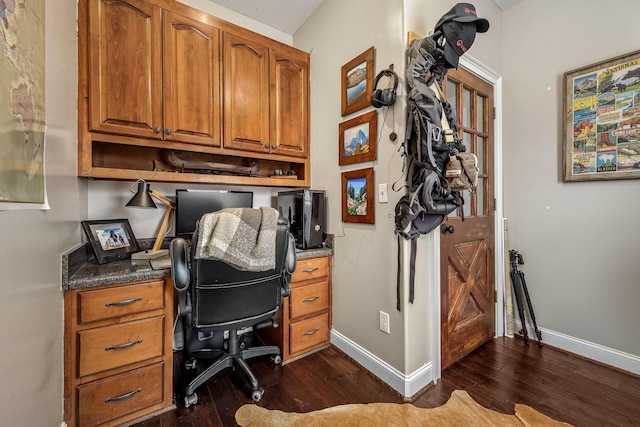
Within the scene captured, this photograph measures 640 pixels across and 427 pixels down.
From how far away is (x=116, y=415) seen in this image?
4.33 ft

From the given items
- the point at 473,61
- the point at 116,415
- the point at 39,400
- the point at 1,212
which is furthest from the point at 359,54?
the point at 116,415

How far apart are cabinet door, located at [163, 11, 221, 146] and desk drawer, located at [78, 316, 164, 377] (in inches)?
47.5

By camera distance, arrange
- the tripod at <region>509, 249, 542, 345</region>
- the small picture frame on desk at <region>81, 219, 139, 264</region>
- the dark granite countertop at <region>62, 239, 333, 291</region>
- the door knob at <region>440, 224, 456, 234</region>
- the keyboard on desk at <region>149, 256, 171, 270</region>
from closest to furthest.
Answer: the dark granite countertop at <region>62, 239, 333, 291</region> → the keyboard on desk at <region>149, 256, 171, 270</region> → the small picture frame on desk at <region>81, 219, 139, 264</region> → the door knob at <region>440, 224, 456, 234</region> → the tripod at <region>509, 249, 542, 345</region>

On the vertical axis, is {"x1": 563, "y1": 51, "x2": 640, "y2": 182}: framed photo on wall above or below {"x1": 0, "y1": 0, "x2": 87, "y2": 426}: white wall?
above

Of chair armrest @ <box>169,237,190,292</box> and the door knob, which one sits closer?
chair armrest @ <box>169,237,190,292</box>

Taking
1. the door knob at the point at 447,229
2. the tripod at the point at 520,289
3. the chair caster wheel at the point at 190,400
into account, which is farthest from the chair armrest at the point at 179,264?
the tripod at the point at 520,289

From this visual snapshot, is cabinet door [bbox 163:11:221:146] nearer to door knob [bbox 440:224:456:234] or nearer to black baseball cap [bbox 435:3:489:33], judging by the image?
black baseball cap [bbox 435:3:489:33]

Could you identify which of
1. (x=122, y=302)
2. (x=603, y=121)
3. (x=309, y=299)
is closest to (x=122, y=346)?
(x=122, y=302)

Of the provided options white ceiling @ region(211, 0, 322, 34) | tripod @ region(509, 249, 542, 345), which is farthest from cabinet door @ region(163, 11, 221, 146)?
tripod @ region(509, 249, 542, 345)

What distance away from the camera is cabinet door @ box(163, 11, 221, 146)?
1770 mm

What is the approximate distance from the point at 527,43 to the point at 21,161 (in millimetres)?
3288

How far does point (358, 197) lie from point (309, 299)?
88 centimetres

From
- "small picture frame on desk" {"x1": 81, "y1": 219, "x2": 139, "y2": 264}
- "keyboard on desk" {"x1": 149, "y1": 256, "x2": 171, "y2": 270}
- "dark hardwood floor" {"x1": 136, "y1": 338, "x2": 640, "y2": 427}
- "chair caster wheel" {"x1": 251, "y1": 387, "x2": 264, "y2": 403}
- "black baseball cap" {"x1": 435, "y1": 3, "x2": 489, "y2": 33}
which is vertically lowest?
"dark hardwood floor" {"x1": 136, "y1": 338, "x2": 640, "y2": 427}

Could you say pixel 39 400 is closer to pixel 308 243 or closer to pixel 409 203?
pixel 308 243
